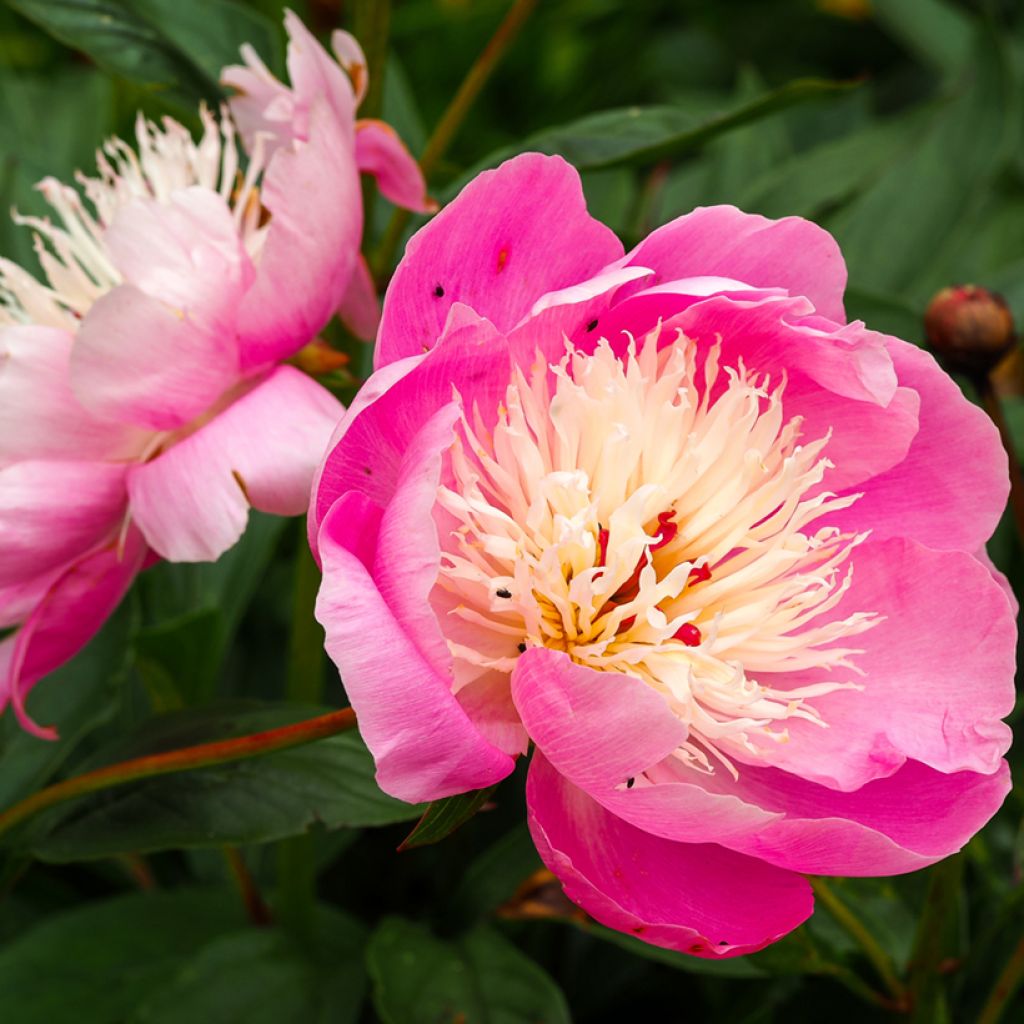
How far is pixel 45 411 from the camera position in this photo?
533mm

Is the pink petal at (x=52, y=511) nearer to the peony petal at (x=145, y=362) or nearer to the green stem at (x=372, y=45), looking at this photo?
the peony petal at (x=145, y=362)

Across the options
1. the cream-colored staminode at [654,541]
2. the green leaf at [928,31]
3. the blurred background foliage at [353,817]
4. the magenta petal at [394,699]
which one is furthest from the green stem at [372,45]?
the green leaf at [928,31]

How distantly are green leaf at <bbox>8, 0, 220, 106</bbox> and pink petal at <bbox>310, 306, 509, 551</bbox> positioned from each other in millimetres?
337

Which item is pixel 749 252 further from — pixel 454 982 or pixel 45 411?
pixel 454 982

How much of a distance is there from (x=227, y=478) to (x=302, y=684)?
0.22 metres

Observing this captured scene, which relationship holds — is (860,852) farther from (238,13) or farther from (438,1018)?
(238,13)

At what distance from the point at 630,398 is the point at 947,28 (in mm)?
1082

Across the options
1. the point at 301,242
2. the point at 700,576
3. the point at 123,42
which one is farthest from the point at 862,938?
the point at 123,42

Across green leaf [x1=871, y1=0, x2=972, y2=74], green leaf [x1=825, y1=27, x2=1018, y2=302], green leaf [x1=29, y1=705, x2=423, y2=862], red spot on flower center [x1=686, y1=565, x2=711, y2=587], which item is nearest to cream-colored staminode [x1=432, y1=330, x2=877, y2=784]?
red spot on flower center [x1=686, y1=565, x2=711, y2=587]

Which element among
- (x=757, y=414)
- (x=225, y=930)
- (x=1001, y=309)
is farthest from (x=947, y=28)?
(x=225, y=930)

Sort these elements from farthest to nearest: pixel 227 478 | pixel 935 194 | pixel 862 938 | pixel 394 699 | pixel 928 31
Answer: pixel 928 31, pixel 935 194, pixel 862 938, pixel 227 478, pixel 394 699

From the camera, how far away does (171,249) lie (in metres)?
0.55

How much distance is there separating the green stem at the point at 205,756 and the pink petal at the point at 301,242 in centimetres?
16

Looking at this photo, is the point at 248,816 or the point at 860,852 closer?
the point at 860,852
